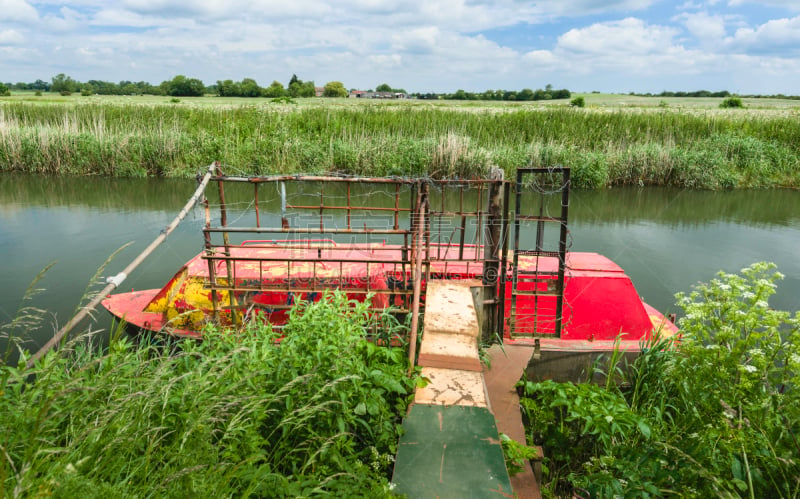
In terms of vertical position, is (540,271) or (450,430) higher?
(540,271)

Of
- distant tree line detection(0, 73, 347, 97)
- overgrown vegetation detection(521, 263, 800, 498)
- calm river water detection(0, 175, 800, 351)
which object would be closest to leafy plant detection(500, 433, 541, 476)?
overgrown vegetation detection(521, 263, 800, 498)

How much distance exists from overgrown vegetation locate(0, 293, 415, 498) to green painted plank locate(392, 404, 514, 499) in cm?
14

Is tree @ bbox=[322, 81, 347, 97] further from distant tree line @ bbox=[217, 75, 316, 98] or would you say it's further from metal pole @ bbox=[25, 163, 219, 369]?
metal pole @ bbox=[25, 163, 219, 369]

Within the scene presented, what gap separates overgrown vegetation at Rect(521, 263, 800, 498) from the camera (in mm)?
1986

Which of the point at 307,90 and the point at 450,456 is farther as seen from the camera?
the point at 307,90

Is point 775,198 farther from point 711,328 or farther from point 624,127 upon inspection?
point 711,328

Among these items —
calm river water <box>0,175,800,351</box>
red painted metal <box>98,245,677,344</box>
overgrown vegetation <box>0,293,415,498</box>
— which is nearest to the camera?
overgrown vegetation <box>0,293,415,498</box>

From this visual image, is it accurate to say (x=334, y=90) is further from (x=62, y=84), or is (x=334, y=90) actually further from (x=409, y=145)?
(x=409, y=145)

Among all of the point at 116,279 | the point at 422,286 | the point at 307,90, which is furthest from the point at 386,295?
the point at 307,90

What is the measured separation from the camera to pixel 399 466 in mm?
2070

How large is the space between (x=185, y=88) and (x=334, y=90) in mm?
19142

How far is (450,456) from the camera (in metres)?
2.11

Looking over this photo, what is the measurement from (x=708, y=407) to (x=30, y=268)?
29.6 ft

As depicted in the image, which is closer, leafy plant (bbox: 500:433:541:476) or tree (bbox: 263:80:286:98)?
leafy plant (bbox: 500:433:541:476)
